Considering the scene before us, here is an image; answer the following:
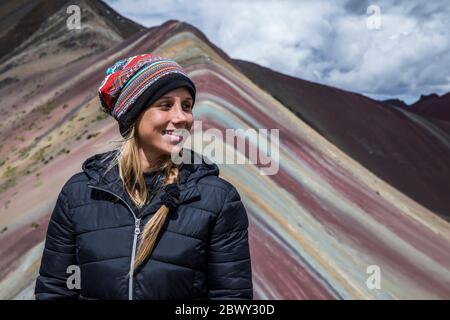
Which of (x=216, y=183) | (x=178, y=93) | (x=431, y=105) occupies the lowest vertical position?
(x=216, y=183)

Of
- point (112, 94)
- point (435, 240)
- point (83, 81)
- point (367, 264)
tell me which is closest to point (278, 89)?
point (83, 81)

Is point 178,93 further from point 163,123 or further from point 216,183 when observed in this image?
point 216,183

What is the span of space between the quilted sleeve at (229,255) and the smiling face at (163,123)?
415 millimetres

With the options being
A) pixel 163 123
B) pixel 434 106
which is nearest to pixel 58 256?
pixel 163 123

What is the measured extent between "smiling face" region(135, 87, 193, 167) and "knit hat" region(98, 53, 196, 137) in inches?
1.4

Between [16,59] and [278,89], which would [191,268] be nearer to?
[278,89]

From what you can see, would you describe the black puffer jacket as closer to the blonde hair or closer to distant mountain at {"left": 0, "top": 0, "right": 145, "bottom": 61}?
the blonde hair

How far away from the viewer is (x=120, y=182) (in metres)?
2.68

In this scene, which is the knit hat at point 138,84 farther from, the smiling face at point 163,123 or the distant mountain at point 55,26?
the distant mountain at point 55,26

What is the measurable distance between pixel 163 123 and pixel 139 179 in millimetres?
292

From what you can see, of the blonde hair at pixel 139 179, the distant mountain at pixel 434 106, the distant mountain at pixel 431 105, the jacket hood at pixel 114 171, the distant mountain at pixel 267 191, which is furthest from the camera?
the distant mountain at pixel 434 106

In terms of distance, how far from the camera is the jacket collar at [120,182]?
8.49 feet

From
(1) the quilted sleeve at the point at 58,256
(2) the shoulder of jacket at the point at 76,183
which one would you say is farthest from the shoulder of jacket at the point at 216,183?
(1) the quilted sleeve at the point at 58,256

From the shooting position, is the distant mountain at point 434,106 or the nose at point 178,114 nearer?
the nose at point 178,114
